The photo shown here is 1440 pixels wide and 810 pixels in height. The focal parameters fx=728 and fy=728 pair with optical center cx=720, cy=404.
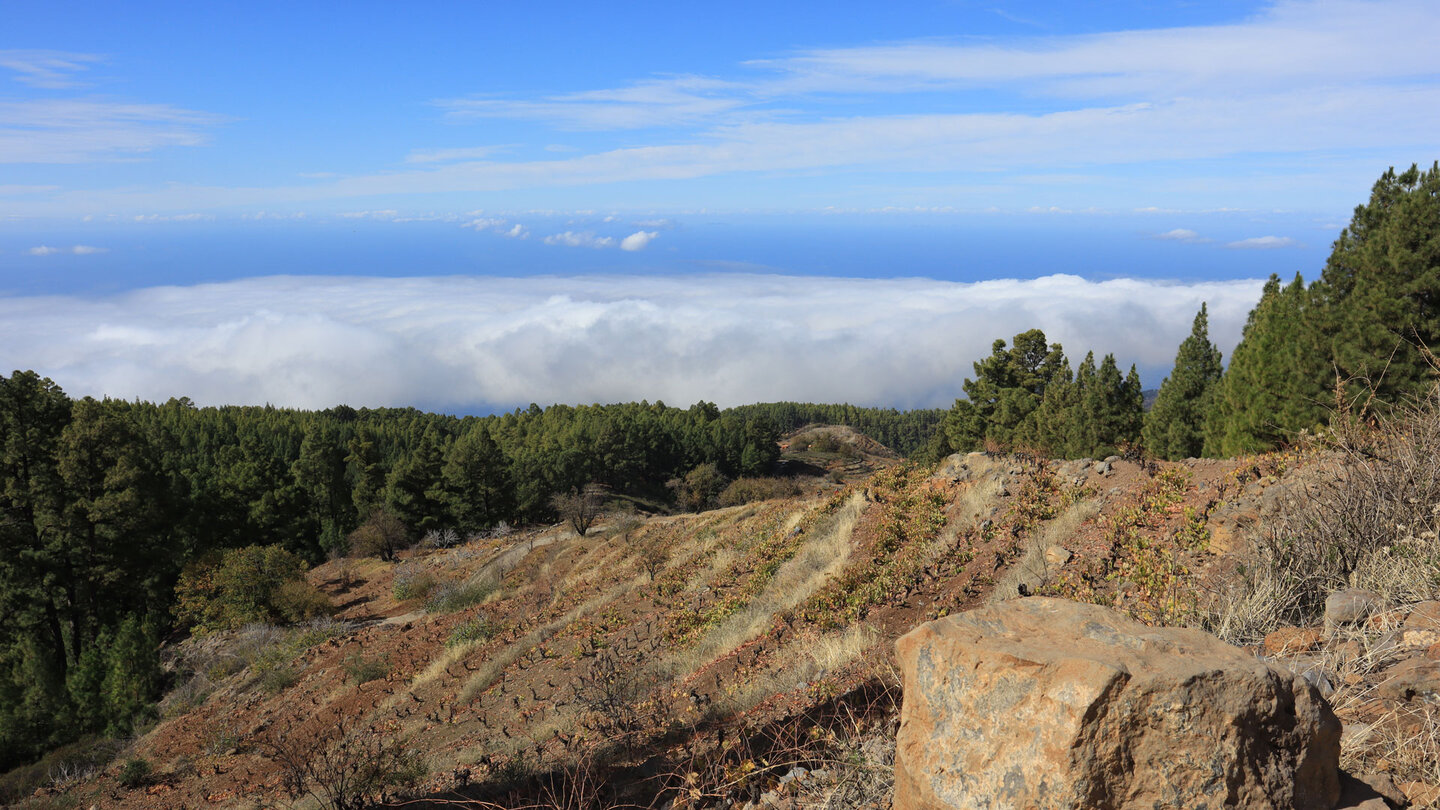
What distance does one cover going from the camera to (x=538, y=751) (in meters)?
6.97

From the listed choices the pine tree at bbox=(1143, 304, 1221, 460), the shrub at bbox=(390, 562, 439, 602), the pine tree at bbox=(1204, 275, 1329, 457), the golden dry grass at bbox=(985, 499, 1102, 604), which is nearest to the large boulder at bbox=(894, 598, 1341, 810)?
the golden dry grass at bbox=(985, 499, 1102, 604)

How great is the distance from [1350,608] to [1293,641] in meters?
0.51

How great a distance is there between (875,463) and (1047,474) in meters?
86.5

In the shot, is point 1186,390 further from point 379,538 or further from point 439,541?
point 379,538

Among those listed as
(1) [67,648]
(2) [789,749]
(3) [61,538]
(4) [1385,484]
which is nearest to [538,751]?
(2) [789,749]

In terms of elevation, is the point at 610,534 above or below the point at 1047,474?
below

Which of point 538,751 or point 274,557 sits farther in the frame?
point 274,557

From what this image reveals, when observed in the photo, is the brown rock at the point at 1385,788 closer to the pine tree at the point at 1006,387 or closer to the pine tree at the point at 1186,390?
the pine tree at the point at 1186,390

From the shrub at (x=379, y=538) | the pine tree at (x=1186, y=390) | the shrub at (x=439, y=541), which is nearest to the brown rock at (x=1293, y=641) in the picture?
the pine tree at (x=1186, y=390)

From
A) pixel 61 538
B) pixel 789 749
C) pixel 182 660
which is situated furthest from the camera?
pixel 61 538

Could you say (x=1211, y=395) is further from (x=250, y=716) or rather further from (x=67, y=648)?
(x=67, y=648)

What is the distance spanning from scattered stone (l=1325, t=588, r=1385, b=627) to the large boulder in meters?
2.63

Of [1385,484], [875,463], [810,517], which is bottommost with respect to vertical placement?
[875,463]

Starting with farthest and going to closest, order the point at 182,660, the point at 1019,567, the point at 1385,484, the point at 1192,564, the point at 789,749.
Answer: the point at 182,660 < the point at 1019,567 < the point at 1192,564 < the point at 1385,484 < the point at 789,749
